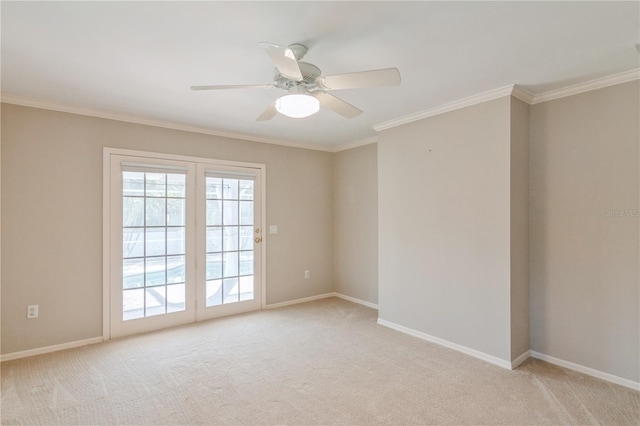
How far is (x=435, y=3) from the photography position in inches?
66.9

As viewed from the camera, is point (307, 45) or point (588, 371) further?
point (588, 371)

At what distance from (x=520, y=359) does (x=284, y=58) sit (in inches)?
124

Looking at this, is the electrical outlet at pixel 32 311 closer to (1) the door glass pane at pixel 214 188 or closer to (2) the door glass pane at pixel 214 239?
(2) the door glass pane at pixel 214 239

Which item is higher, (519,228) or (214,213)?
(214,213)

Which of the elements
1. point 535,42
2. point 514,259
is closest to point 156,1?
point 535,42

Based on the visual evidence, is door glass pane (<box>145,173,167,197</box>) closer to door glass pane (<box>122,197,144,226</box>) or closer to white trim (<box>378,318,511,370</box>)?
door glass pane (<box>122,197,144,226</box>)

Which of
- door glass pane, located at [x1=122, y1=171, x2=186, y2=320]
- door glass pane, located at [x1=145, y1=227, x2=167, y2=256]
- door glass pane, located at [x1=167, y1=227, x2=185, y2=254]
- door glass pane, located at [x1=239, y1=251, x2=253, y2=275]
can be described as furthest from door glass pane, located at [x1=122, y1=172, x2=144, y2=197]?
door glass pane, located at [x1=239, y1=251, x2=253, y2=275]

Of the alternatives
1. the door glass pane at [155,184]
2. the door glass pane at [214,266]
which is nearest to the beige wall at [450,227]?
the door glass pane at [214,266]

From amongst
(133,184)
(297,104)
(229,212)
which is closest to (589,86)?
(297,104)

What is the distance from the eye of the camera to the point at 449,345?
3.27 meters

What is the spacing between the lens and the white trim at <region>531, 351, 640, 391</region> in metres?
2.51

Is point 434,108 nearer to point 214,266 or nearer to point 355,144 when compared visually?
point 355,144

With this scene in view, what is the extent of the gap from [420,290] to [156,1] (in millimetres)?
3335

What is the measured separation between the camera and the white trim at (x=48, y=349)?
302 centimetres
